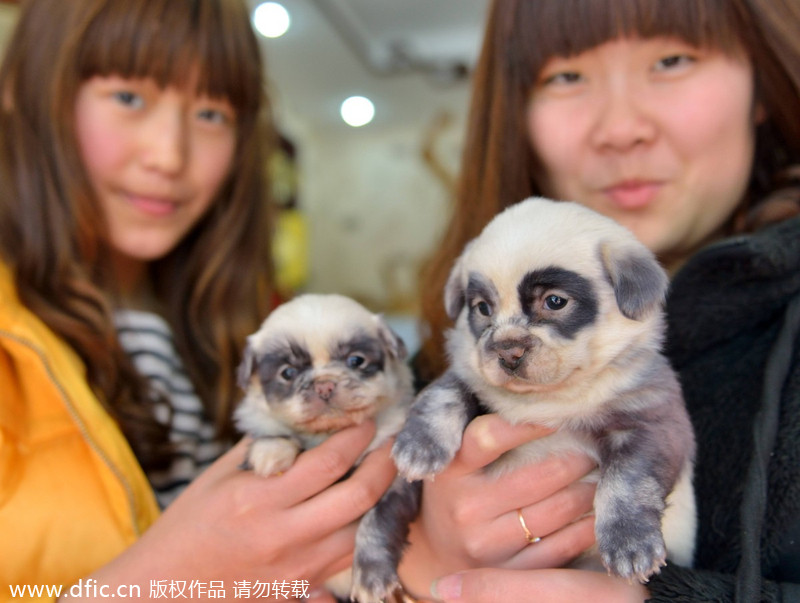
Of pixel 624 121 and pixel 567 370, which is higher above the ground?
pixel 624 121

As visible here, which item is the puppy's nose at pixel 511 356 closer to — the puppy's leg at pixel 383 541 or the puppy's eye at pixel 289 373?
the puppy's leg at pixel 383 541

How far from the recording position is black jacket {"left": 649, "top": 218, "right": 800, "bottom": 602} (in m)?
1.12

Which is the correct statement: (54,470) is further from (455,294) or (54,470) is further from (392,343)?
(455,294)

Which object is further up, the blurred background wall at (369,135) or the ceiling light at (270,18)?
the ceiling light at (270,18)

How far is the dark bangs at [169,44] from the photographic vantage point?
68.6 inches

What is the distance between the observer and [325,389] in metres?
1.42

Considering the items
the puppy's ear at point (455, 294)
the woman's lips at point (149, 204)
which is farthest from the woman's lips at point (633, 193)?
the woman's lips at point (149, 204)

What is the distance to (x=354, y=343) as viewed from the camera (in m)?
1.57

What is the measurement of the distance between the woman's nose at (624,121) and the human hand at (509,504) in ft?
2.37

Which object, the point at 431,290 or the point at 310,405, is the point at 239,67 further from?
the point at 310,405

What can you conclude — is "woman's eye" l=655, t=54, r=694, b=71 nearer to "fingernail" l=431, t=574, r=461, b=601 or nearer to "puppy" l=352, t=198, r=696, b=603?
"puppy" l=352, t=198, r=696, b=603

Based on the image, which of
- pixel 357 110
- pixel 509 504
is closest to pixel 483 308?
pixel 509 504

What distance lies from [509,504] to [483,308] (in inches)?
15.4

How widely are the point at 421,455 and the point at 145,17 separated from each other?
1.44m
